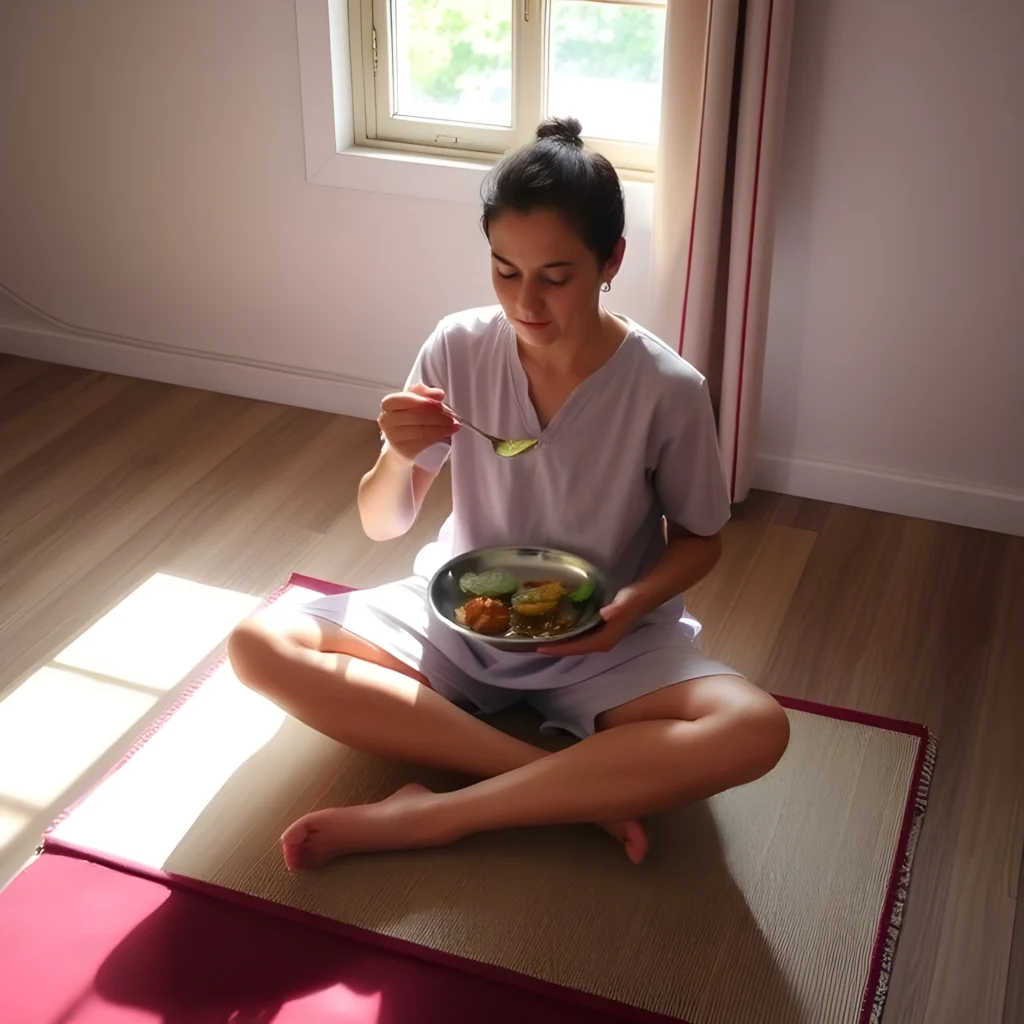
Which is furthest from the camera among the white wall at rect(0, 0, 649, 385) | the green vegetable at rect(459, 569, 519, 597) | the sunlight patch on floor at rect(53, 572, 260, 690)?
the white wall at rect(0, 0, 649, 385)

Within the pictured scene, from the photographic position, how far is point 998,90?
2037 mm

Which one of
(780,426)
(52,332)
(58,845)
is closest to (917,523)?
(780,426)

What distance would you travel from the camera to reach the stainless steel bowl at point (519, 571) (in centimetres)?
161

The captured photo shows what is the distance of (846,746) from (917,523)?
0.75 meters

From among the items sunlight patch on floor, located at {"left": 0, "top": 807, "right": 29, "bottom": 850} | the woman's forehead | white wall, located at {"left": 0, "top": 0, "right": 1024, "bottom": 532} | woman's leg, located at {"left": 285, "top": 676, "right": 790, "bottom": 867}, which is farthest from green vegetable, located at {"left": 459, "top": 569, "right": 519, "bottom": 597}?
white wall, located at {"left": 0, "top": 0, "right": 1024, "bottom": 532}

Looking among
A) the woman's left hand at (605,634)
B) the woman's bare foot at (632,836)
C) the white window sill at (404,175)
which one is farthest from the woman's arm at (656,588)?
the white window sill at (404,175)

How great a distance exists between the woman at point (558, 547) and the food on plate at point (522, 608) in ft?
0.16

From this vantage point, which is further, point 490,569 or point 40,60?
point 40,60

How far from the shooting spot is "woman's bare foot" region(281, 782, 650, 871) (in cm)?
154

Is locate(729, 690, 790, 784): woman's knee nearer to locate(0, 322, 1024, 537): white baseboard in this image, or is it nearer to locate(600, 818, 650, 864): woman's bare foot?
locate(600, 818, 650, 864): woman's bare foot

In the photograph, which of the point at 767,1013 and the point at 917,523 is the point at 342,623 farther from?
the point at 917,523

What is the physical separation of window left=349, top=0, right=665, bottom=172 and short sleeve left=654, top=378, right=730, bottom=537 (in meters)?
0.97

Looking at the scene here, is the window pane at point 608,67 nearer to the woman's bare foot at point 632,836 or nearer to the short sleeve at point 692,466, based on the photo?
the short sleeve at point 692,466

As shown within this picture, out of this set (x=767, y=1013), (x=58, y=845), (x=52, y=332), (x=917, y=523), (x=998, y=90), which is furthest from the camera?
(x=52, y=332)
